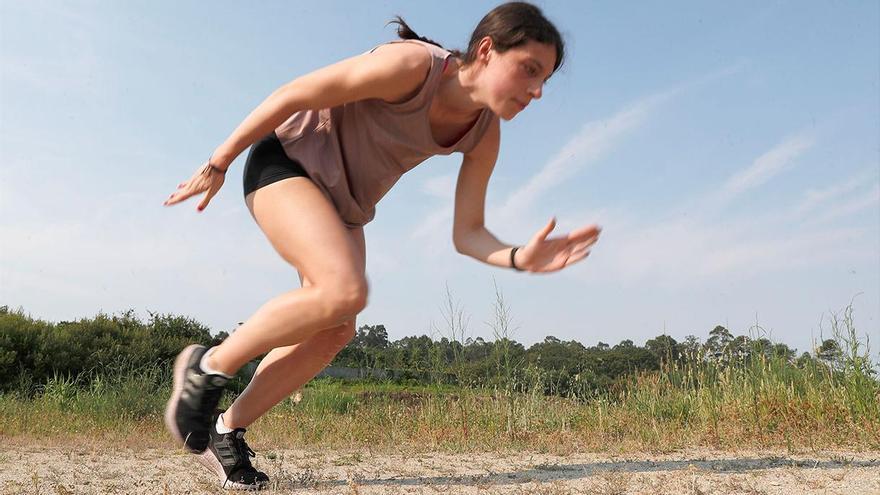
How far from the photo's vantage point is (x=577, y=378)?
6672 mm

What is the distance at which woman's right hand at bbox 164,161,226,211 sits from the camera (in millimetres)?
2758

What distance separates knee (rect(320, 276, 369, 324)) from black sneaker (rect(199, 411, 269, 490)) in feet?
2.59

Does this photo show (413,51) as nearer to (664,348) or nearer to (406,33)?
(406,33)

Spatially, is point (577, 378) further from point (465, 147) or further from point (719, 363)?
point (465, 147)

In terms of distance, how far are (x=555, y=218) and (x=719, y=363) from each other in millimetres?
4048

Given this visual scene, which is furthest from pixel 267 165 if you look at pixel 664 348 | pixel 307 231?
pixel 664 348

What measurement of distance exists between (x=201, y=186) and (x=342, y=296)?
2.26 feet

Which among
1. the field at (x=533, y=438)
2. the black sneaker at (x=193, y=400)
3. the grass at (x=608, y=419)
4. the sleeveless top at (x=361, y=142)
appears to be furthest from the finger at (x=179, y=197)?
the grass at (x=608, y=419)

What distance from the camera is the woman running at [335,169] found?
2664 millimetres

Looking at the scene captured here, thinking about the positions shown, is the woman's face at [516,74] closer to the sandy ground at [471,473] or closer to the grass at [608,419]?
the sandy ground at [471,473]

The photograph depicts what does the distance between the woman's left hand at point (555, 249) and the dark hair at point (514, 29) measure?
614mm

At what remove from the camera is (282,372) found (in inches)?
122

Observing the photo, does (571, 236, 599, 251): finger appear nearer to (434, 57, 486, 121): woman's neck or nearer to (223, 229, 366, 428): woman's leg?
(434, 57, 486, 121): woman's neck

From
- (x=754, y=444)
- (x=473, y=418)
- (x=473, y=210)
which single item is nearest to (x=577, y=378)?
(x=473, y=418)
